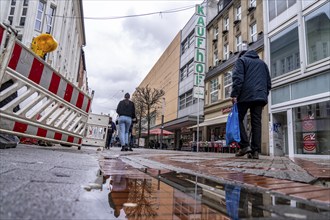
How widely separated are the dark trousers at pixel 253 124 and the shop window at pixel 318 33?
877cm

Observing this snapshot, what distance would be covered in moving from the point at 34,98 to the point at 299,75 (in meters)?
12.7

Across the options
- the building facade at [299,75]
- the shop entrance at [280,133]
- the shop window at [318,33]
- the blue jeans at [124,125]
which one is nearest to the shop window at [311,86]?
the building facade at [299,75]

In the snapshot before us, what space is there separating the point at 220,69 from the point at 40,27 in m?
14.8

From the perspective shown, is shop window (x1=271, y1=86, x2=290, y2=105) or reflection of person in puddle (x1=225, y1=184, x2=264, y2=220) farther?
shop window (x1=271, y1=86, x2=290, y2=105)

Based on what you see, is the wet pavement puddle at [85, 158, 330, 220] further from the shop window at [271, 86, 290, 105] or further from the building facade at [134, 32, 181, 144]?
the building facade at [134, 32, 181, 144]

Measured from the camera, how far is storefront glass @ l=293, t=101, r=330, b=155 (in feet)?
38.5

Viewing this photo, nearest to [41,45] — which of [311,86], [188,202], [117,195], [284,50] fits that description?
[117,195]

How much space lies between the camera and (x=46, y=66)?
4.49m

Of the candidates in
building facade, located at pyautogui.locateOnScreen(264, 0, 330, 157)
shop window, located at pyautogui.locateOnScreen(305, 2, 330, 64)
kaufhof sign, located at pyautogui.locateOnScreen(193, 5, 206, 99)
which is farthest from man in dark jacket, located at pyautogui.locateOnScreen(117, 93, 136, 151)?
kaufhof sign, located at pyautogui.locateOnScreen(193, 5, 206, 99)

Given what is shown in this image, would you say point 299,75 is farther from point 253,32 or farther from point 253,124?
point 253,124

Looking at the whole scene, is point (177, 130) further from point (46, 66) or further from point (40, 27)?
point (46, 66)

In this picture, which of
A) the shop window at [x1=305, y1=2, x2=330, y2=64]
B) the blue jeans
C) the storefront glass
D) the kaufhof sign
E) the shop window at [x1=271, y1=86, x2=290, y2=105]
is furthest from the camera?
the kaufhof sign

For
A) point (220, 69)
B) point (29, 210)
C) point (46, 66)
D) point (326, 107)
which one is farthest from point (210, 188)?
point (220, 69)

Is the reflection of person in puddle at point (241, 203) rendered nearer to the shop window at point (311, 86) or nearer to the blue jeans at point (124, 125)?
the blue jeans at point (124, 125)
